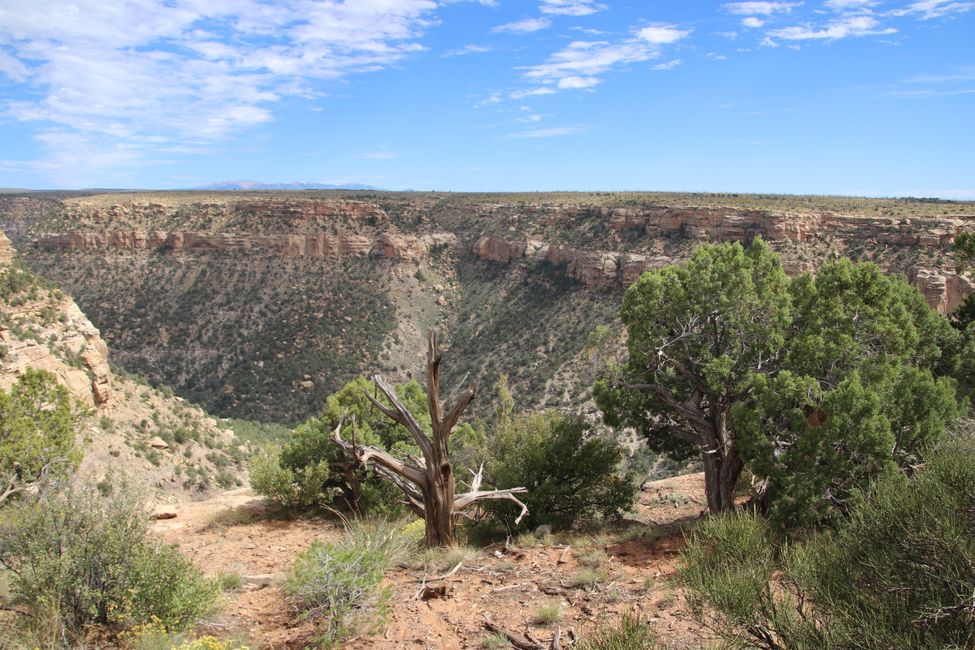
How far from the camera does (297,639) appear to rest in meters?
6.24

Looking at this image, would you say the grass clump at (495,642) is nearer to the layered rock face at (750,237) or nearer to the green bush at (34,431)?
the green bush at (34,431)

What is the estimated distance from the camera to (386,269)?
194ft

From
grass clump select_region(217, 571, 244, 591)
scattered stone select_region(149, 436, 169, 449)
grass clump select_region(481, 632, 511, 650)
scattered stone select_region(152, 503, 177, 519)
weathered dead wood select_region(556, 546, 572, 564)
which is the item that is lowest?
scattered stone select_region(149, 436, 169, 449)

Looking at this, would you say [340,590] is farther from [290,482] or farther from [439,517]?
[290,482]

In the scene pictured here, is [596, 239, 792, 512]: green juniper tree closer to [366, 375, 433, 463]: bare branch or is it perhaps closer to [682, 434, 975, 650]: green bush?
[366, 375, 433, 463]: bare branch

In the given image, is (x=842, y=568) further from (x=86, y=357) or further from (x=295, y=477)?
(x=86, y=357)

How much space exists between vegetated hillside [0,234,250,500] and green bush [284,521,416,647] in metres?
14.4

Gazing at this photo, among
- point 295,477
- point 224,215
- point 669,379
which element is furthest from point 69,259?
point 669,379

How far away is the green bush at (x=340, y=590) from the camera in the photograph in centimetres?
620

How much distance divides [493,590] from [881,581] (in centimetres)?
439

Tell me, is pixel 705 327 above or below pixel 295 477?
above

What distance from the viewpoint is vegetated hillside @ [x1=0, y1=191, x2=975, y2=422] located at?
128 feet

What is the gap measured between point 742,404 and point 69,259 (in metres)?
66.3

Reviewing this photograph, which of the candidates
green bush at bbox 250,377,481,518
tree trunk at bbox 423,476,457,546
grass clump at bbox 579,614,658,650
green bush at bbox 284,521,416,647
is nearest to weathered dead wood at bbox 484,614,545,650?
green bush at bbox 284,521,416,647
